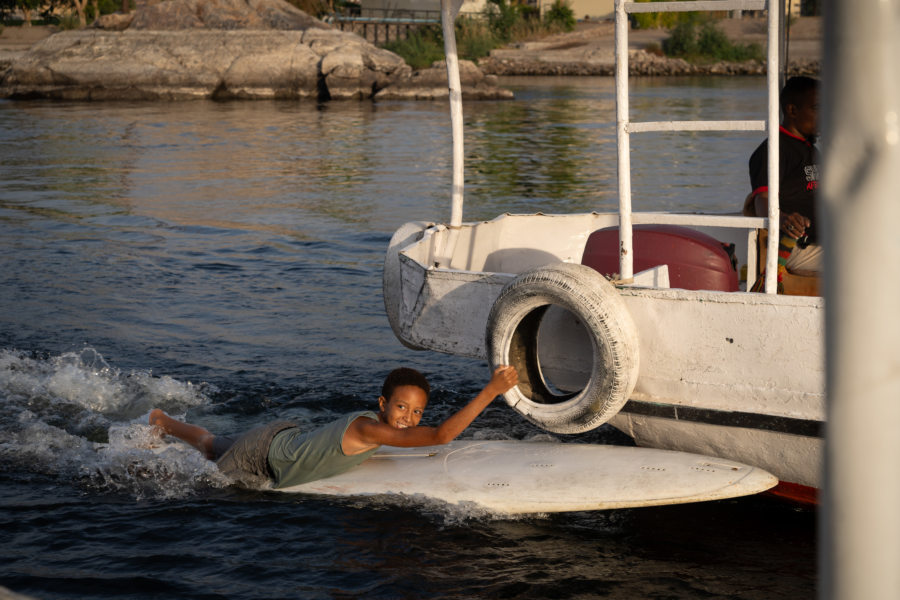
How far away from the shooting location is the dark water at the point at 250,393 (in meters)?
4.89

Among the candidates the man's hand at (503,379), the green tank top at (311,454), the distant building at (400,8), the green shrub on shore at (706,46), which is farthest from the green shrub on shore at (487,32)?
the man's hand at (503,379)

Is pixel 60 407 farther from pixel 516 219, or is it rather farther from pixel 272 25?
pixel 272 25

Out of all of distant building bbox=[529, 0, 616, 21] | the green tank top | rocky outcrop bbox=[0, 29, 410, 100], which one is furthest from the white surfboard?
distant building bbox=[529, 0, 616, 21]

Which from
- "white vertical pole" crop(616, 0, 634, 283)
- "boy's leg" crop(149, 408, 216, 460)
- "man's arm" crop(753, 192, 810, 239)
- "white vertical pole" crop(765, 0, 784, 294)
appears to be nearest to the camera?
"white vertical pole" crop(765, 0, 784, 294)

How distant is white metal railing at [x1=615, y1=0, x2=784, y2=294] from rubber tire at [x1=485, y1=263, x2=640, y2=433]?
0.32 metres

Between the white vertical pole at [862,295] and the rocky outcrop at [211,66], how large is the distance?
3941cm

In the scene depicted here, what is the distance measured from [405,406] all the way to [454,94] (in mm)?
2212

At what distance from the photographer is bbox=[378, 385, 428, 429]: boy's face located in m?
5.17

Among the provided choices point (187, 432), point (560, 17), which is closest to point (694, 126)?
point (187, 432)

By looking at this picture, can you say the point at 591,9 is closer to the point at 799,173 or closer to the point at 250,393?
the point at 250,393

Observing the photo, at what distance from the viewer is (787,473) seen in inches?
198

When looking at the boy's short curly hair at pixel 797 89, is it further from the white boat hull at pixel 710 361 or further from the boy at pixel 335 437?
the boy at pixel 335 437

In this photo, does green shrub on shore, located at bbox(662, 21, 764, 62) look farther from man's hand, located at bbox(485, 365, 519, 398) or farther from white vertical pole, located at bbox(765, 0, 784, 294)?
man's hand, located at bbox(485, 365, 519, 398)

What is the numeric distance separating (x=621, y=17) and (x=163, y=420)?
138 inches
